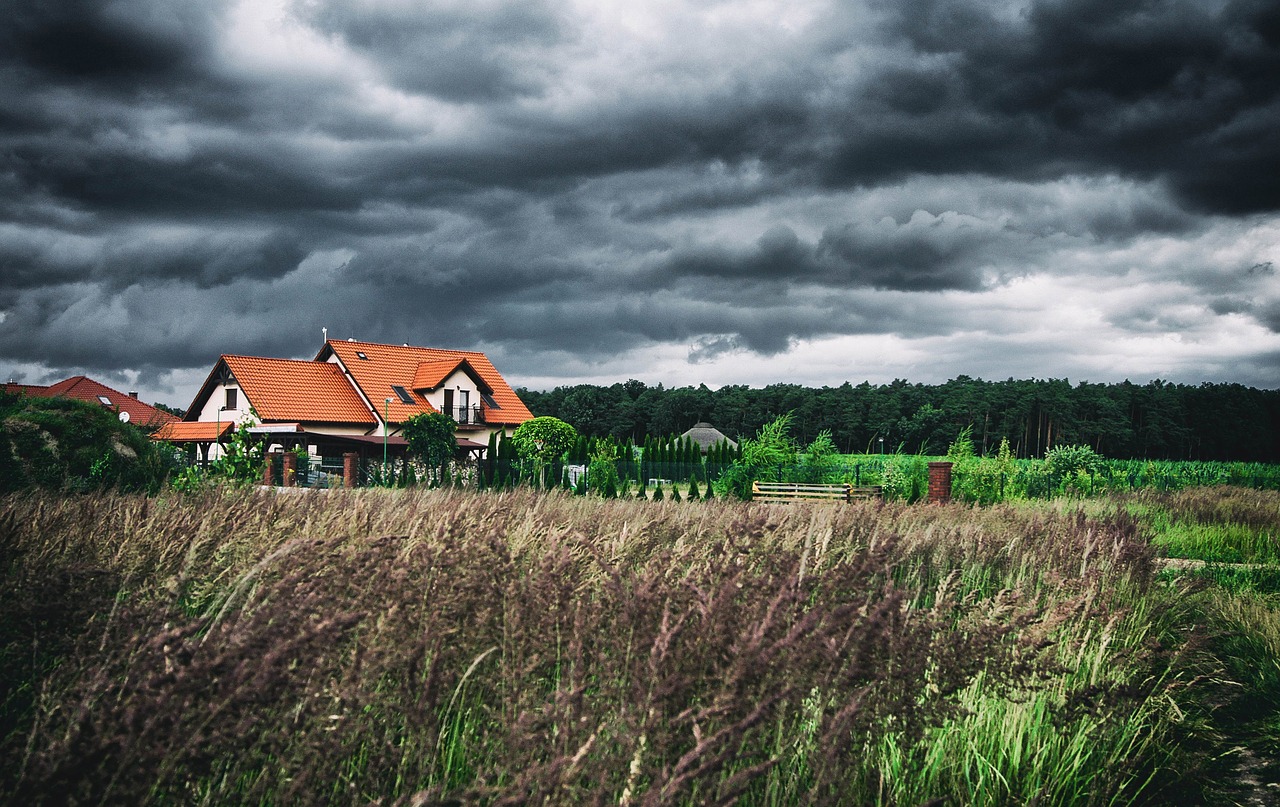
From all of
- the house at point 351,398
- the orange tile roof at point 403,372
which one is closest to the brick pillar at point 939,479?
the house at point 351,398

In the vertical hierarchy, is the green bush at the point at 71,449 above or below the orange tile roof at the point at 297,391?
below

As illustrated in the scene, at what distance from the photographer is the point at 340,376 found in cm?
4069

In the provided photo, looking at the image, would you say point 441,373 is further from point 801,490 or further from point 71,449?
point 71,449

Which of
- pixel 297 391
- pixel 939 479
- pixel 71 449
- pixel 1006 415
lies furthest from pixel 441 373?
pixel 1006 415

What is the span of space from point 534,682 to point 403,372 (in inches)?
1631

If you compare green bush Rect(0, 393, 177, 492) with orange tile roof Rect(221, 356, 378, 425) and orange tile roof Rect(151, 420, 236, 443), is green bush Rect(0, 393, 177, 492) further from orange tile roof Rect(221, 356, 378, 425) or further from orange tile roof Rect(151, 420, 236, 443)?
orange tile roof Rect(151, 420, 236, 443)

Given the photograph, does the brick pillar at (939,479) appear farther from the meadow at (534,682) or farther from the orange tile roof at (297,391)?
the orange tile roof at (297,391)

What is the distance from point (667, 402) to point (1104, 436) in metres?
51.7

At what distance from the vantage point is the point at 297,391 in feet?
125

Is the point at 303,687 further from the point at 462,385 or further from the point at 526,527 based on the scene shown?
the point at 462,385

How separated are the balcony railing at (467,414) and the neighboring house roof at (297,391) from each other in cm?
415

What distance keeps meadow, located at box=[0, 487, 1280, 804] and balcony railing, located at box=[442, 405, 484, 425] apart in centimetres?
3639

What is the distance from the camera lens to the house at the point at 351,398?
36.4 metres

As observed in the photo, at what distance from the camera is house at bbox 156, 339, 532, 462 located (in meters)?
36.4
